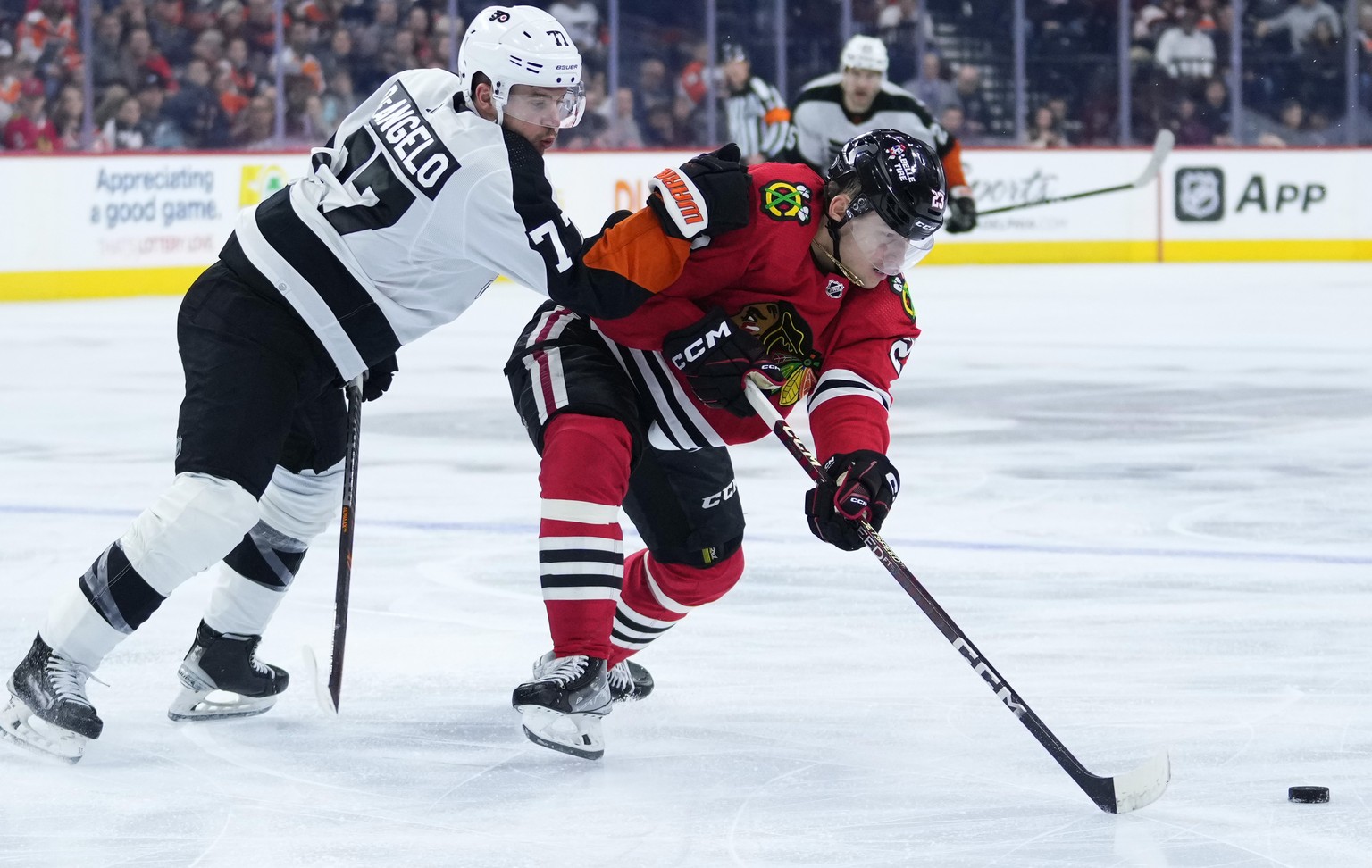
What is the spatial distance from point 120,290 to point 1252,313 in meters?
5.97

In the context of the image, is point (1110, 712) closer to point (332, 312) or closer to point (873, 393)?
point (873, 393)

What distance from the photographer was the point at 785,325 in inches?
107

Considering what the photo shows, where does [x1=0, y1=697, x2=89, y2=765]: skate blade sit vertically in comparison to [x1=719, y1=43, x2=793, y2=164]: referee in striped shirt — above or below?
below

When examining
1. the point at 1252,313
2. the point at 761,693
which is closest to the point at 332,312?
the point at 761,693

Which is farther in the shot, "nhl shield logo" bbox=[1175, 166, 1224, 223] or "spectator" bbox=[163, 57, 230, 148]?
"nhl shield logo" bbox=[1175, 166, 1224, 223]

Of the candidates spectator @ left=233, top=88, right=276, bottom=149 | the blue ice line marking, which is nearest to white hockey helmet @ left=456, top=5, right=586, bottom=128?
the blue ice line marking

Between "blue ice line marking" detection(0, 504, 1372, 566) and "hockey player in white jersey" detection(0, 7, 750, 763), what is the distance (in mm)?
1519

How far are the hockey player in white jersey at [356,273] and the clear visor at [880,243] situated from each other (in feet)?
0.57

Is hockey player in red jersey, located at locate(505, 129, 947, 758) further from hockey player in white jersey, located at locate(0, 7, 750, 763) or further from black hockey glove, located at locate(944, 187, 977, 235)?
black hockey glove, located at locate(944, 187, 977, 235)

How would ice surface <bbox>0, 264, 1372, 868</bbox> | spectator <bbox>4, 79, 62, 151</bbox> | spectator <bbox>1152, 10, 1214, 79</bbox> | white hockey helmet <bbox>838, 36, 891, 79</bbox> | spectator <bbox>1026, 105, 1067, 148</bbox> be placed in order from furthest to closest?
spectator <bbox>1152, 10, 1214, 79</bbox> < spectator <bbox>1026, 105, 1067, 148</bbox> < spectator <bbox>4, 79, 62, 151</bbox> < white hockey helmet <bbox>838, 36, 891, 79</bbox> < ice surface <bbox>0, 264, 1372, 868</bbox>

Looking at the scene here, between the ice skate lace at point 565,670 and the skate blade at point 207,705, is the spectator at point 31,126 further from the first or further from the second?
the ice skate lace at point 565,670

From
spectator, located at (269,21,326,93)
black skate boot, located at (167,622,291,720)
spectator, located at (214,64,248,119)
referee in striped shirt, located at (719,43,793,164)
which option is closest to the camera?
black skate boot, located at (167,622,291,720)

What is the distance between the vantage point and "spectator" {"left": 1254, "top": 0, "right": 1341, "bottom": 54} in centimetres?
1441

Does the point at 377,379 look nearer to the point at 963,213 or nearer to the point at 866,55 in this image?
the point at 866,55
